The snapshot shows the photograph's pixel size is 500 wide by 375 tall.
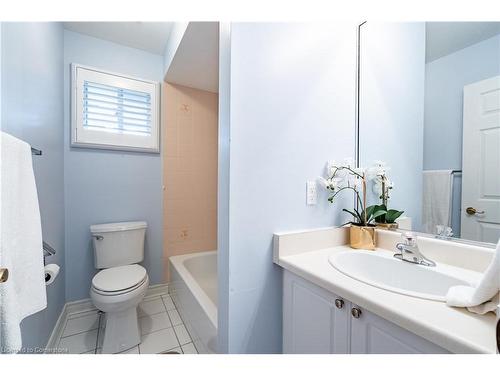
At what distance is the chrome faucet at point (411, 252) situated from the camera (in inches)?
33.5

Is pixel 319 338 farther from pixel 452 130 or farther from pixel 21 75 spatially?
pixel 21 75

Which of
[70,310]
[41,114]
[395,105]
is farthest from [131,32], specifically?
[70,310]

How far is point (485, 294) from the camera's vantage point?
52 centimetres

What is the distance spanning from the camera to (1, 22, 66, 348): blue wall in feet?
3.10

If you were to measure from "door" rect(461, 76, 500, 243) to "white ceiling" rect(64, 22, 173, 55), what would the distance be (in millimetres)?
2021

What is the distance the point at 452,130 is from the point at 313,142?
0.61 m

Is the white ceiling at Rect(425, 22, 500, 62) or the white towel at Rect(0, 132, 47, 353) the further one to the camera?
the white ceiling at Rect(425, 22, 500, 62)

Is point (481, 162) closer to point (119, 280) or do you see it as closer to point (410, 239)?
point (410, 239)

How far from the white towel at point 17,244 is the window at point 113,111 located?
121 cm

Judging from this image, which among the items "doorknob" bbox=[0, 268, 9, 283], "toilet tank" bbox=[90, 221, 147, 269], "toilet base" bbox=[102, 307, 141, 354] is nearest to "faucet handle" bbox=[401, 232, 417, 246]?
"doorknob" bbox=[0, 268, 9, 283]

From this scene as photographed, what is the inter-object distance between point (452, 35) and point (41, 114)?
86.5 inches

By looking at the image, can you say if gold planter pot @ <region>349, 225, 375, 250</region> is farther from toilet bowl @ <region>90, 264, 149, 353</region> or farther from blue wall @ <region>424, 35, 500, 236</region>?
toilet bowl @ <region>90, 264, 149, 353</region>

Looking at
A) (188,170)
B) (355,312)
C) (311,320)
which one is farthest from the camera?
(188,170)

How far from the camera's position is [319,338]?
79 cm
